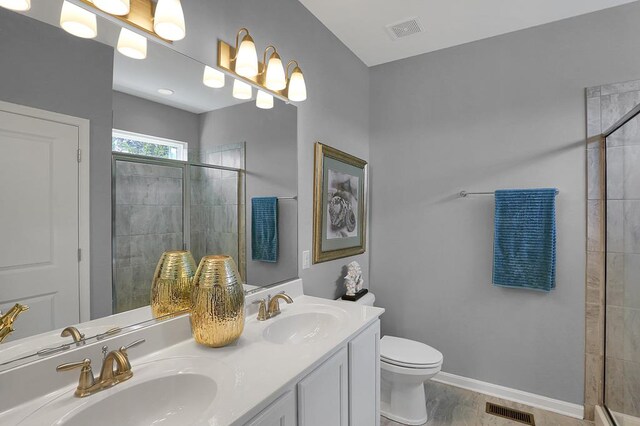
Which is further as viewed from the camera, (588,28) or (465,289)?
(465,289)

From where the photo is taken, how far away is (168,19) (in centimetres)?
115

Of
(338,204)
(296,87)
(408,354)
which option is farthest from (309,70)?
(408,354)

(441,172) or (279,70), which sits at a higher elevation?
(279,70)

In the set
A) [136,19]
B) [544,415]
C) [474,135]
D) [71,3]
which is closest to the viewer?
[71,3]

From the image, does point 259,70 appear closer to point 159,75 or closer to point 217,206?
point 159,75

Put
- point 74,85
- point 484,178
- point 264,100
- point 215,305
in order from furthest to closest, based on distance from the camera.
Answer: point 484,178 < point 264,100 < point 215,305 < point 74,85

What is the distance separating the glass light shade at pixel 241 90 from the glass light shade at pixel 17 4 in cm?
80

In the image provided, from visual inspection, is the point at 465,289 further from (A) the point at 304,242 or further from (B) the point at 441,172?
(A) the point at 304,242

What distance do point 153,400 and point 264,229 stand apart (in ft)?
3.16

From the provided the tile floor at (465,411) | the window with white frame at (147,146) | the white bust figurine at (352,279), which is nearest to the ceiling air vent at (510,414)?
the tile floor at (465,411)

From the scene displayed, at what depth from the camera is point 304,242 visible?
2.03 m

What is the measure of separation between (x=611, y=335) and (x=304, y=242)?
1.94 metres

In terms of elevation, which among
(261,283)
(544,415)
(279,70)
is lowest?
(544,415)

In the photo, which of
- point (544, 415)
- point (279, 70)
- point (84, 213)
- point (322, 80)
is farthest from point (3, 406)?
point (544, 415)
